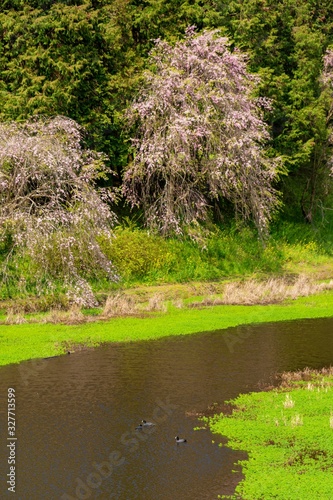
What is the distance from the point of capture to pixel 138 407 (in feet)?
66.0

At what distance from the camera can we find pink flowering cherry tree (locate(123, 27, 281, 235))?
4178 cm

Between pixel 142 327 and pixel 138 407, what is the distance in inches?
391

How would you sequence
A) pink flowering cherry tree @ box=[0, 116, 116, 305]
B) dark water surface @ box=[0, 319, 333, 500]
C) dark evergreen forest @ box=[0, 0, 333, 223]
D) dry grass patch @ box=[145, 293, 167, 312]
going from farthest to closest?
dark evergreen forest @ box=[0, 0, 333, 223] < dry grass patch @ box=[145, 293, 167, 312] < pink flowering cherry tree @ box=[0, 116, 116, 305] < dark water surface @ box=[0, 319, 333, 500]

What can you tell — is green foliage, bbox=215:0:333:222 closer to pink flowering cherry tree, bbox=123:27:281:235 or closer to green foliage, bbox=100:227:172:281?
pink flowering cherry tree, bbox=123:27:281:235

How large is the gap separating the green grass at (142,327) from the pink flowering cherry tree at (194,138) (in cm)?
892

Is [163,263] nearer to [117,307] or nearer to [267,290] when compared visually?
[267,290]

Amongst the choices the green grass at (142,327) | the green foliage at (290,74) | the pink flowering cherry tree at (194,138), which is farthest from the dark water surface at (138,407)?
the green foliage at (290,74)

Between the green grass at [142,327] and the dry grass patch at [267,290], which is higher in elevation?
the green grass at [142,327]

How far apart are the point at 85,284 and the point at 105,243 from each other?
6870mm

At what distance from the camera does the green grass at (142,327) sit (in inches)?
1050

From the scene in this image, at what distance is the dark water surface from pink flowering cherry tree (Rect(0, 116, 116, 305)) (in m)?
5.96

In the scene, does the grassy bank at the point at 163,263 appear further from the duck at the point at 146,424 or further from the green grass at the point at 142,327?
the duck at the point at 146,424

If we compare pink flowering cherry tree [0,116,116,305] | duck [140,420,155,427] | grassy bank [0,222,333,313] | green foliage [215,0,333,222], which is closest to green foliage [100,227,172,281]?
grassy bank [0,222,333,313]

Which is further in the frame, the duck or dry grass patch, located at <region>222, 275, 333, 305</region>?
dry grass patch, located at <region>222, 275, 333, 305</region>
